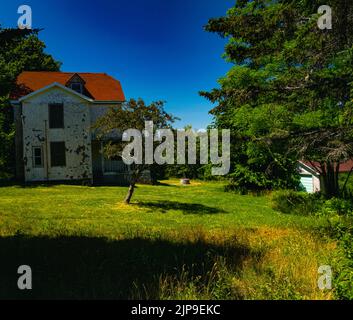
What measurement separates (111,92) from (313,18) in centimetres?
2126

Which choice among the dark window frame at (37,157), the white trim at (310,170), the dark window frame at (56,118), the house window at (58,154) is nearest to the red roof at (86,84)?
the dark window frame at (56,118)

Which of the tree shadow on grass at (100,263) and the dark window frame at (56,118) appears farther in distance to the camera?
the dark window frame at (56,118)

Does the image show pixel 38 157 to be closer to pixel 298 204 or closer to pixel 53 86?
pixel 53 86

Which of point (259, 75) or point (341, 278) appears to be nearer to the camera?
point (341, 278)

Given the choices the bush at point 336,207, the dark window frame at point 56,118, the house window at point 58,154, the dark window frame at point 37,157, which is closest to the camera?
the bush at point 336,207

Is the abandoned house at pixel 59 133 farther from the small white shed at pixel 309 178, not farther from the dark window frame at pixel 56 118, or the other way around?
the small white shed at pixel 309 178

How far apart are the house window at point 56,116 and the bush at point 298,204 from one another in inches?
671

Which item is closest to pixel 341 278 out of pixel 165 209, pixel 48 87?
pixel 165 209

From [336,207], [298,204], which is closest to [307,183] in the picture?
[298,204]

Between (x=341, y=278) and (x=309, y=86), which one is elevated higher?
(x=309, y=86)

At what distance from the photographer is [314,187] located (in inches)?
1100

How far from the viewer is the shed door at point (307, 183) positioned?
93.5ft

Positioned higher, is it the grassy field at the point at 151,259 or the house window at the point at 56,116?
the house window at the point at 56,116
